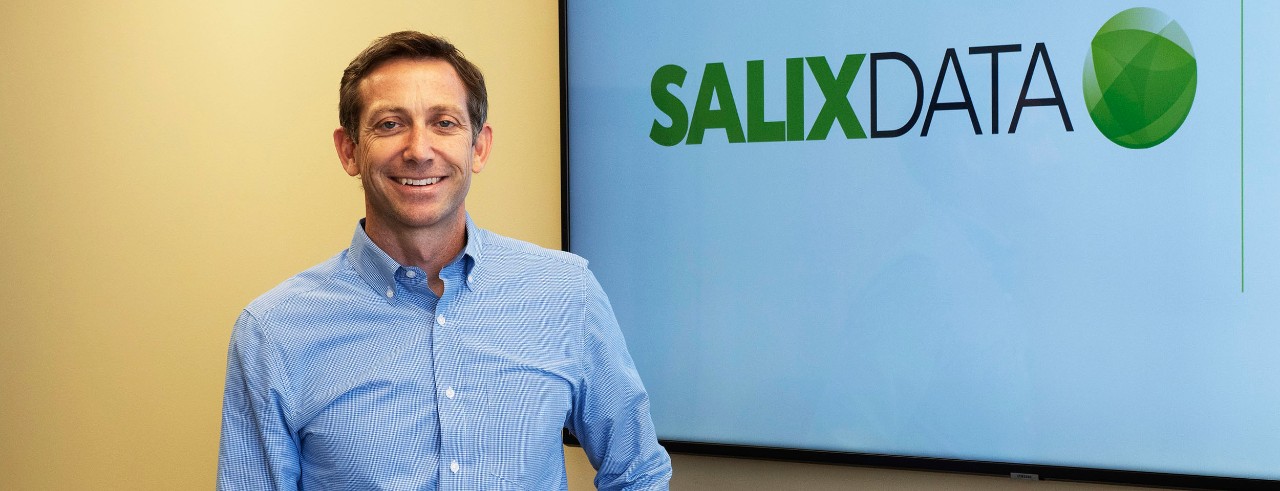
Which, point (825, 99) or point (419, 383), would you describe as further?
point (825, 99)

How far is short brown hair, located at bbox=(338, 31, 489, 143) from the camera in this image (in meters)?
1.40

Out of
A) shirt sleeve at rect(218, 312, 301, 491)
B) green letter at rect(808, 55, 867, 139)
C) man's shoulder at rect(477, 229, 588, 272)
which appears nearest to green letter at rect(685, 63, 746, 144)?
green letter at rect(808, 55, 867, 139)

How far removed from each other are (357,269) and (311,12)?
973 millimetres

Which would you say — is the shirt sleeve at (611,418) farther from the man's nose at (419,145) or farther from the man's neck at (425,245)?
the man's nose at (419,145)

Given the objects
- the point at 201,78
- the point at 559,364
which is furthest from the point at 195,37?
the point at 559,364

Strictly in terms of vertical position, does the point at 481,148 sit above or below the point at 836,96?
below

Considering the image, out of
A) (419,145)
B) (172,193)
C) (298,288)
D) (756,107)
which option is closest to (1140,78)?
(756,107)

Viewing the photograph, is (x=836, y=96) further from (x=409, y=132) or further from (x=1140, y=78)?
(x=409, y=132)

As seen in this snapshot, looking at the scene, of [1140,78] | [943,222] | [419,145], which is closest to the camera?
[419,145]

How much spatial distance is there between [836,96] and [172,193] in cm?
150

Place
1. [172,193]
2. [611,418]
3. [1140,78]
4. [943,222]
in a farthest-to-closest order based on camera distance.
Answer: [172,193], [943,222], [1140,78], [611,418]

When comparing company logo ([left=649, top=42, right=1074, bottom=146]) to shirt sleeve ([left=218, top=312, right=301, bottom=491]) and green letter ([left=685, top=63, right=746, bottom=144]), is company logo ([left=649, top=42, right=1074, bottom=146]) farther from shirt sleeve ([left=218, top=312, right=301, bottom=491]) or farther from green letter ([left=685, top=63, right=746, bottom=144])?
shirt sleeve ([left=218, top=312, right=301, bottom=491])

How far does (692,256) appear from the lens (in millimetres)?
1900

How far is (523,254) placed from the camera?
1549 millimetres
